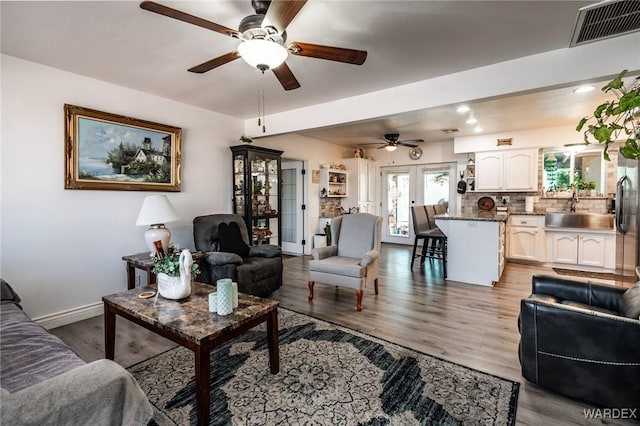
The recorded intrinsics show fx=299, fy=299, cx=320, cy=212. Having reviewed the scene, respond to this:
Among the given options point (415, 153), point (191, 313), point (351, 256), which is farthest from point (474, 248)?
point (191, 313)

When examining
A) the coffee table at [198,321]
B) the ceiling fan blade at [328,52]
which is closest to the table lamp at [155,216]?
the coffee table at [198,321]

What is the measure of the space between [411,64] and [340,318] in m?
2.54

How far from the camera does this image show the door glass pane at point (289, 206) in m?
6.38

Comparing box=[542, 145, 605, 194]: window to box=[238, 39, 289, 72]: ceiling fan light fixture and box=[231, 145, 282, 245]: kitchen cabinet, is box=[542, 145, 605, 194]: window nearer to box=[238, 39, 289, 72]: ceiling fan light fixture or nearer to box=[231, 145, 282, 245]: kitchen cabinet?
box=[231, 145, 282, 245]: kitchen cabinet

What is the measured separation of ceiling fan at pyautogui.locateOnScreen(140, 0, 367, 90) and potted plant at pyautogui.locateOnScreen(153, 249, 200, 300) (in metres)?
1.33

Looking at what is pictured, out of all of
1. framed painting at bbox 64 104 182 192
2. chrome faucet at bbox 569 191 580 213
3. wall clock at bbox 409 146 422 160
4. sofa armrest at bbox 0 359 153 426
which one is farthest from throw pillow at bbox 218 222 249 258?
chrome faucet at bbox 569 191 580 213

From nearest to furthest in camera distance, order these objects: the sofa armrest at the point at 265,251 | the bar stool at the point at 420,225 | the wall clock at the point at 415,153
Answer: the sofa armrest at the point at 265,251 → the bar stool at the point at 420,225 → the wall clock at the point at 415,153

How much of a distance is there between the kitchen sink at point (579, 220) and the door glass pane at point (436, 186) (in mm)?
2009

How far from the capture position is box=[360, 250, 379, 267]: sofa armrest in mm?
3323

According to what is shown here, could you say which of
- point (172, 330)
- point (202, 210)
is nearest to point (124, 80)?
point (202, 210)

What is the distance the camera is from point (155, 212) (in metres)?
2.98

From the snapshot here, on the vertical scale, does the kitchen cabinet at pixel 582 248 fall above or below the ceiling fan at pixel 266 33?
below

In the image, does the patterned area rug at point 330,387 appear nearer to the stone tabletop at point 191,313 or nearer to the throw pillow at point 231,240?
the stone tabletop at point 191,313

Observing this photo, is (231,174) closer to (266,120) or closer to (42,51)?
(266,120)
